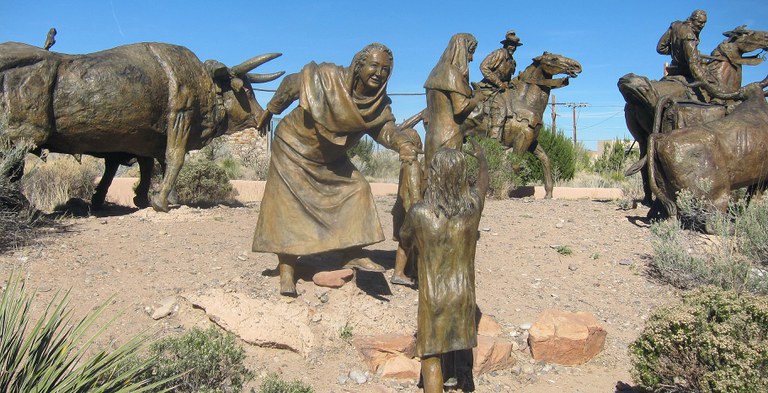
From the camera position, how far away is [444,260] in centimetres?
454

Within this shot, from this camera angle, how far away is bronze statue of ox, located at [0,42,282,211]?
7777 mm

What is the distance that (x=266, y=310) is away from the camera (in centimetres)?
592

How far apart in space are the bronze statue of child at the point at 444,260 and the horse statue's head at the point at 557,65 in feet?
27.5

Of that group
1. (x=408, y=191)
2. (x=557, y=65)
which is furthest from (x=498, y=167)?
(x=408, y=191)

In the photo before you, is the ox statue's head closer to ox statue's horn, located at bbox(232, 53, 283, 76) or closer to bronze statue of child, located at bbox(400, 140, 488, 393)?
ox statue's horn, located at bbox(232, 53, 283, 76)

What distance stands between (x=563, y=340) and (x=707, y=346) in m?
1.59

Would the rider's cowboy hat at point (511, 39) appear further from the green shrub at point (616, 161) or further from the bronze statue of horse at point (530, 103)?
the green shrub at point (616, 161)

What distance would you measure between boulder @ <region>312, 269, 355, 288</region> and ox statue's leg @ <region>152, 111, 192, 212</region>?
3.34 m

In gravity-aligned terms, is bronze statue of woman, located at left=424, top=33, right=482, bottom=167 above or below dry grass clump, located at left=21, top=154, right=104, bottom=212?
above

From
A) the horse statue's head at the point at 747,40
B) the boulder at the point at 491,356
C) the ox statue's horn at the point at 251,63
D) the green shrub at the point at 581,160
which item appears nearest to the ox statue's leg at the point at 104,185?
the ox statue's horn at the point at 251,63

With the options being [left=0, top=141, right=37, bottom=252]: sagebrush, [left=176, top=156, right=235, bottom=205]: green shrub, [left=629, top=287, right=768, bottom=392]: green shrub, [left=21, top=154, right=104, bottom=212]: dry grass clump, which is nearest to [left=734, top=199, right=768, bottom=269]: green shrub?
[left=629, top=287, right=768, bottom=392]: green shrub

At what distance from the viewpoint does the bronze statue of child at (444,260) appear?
4.46 metres

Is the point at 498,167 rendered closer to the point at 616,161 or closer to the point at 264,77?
the point at 264,77

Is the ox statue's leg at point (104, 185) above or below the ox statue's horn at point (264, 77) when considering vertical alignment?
below
